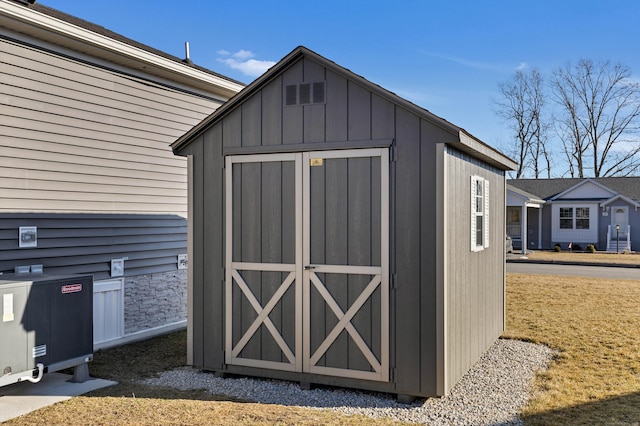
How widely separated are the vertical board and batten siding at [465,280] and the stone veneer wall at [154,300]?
15.8 ft

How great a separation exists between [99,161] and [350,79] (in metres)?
3.91

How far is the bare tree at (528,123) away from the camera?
38531mm

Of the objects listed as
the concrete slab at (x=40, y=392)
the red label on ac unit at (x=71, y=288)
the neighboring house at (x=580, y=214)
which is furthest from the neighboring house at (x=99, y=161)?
the neighboring house at (x=580, y=214)

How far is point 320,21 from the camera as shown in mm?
14172

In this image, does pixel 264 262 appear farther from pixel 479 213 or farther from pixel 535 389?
pixel 535 389

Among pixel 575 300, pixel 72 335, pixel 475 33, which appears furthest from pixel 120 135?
pixel 475 33

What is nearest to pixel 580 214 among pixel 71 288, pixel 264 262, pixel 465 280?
pixel 465 280

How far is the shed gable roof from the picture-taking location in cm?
539

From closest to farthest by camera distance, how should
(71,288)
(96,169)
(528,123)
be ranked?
(71,288), (96,169), (528,123)

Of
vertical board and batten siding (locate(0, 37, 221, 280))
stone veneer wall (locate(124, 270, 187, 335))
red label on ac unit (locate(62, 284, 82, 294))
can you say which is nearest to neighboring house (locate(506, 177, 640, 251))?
stone veneer wall (locate(124, 270, 187, 335))

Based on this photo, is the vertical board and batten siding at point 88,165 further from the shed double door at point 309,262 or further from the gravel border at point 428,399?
the shed double door at point 309,262

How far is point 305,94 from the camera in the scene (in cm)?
603

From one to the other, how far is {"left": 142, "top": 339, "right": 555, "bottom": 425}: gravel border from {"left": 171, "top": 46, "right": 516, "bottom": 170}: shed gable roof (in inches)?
99.8

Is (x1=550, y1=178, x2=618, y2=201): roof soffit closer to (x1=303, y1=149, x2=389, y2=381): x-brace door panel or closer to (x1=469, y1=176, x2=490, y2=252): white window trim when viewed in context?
(x1=469, y1=176, x2=490, y2=252): white window trim
